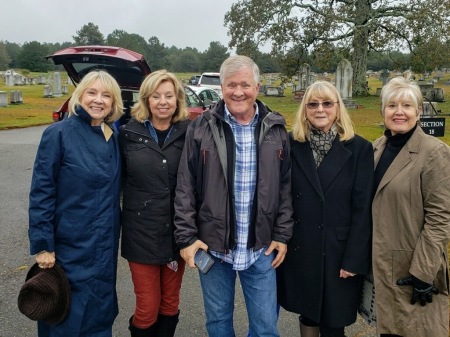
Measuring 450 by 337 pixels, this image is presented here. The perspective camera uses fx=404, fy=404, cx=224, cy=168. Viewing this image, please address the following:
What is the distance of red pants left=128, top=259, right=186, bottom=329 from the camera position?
2.70m

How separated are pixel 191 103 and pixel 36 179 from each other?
7.14m

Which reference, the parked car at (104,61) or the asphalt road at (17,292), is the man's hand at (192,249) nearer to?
the asphalt road at (17,292)

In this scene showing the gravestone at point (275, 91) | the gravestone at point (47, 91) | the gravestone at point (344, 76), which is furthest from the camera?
the gravestone at point (275, 91)

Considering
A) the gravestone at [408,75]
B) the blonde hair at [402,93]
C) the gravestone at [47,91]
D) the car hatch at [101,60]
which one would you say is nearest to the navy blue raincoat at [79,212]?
the blonde hair at [402,93]

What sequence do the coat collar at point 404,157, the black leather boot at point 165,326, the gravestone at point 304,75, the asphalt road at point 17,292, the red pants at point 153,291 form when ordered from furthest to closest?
the gravestone at point 304,75
the asphalt road at point 17,292
the black leather boot at point 165,326
the red pants at point 153,291
the coat collar at point 404,157

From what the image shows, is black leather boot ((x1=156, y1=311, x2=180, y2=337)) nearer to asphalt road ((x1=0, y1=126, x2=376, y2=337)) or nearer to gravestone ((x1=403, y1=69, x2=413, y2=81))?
asphalt road ((x1=0, y1=126, x2=376, y2=337))

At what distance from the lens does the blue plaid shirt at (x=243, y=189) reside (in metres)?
2.46

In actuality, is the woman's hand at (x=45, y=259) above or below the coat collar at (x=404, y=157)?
below

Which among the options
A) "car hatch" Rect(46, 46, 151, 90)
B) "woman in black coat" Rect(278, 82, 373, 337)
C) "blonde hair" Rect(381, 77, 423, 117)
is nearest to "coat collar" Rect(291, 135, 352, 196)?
"woman in black coat" Rect(278, 82, 373, 337)

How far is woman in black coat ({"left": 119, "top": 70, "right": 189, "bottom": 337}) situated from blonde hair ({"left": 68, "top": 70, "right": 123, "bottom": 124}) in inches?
4.8

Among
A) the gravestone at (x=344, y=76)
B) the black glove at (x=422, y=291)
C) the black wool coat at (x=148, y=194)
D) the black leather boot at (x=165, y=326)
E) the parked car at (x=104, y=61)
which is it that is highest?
the gravestone at (x=344, y=76)

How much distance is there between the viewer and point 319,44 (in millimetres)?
25641

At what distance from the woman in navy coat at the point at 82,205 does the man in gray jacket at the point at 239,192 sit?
488mm

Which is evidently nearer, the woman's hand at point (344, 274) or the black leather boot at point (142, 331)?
the woman's hand at point (344, 274)
